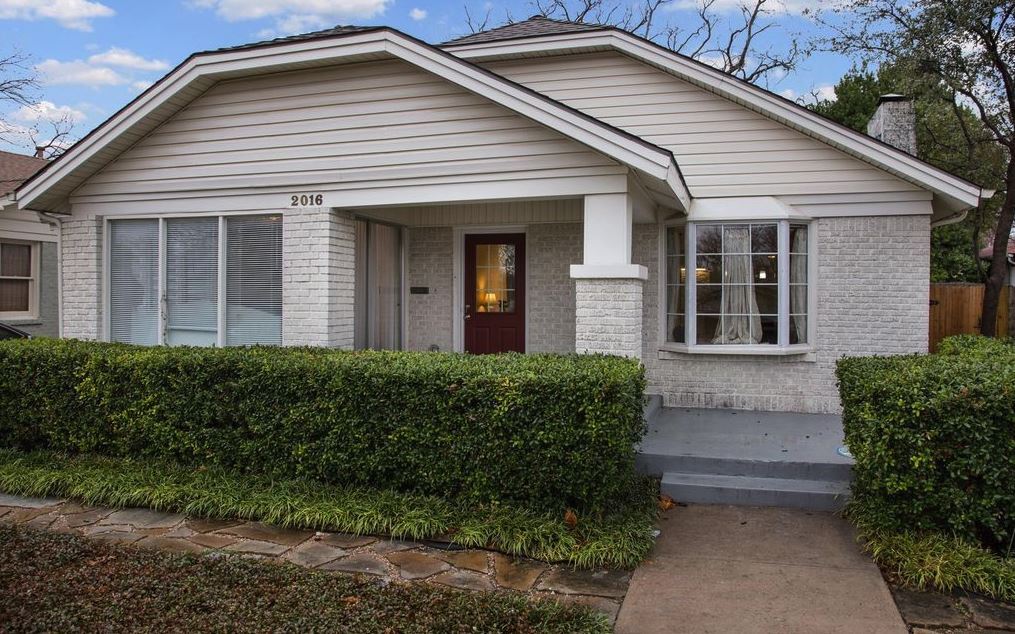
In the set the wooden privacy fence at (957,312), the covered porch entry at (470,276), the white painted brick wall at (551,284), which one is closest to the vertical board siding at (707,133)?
the covered porch entry at (470,276)

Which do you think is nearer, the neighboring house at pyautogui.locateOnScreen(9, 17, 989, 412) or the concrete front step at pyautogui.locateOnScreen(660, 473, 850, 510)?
the concrete front step at pyautogui.locateOnScreen(660, 473, 850, 510)

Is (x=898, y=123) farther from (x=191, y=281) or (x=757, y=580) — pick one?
(x=191, y=281)

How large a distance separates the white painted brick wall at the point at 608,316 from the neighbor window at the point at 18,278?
1288 centimetres

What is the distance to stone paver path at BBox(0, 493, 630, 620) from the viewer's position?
4285mm

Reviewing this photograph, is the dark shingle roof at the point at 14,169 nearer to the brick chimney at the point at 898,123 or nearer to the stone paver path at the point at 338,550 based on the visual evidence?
the stone paver path at the point at 338,550

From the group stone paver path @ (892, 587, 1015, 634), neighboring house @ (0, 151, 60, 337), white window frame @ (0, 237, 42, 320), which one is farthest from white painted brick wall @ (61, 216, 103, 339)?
stone paver path @ (892, 587, 1015, 634)

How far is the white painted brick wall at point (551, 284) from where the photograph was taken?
947 centimetres

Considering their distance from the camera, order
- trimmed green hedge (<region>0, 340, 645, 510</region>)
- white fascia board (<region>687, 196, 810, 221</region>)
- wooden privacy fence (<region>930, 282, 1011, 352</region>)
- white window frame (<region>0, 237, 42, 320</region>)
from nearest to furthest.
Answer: trimmed green hedge (<region>0, 340, 645, 510</region>) < white fascia board (<region>687, 196, 810, 221</region>) < wooden privacy fence (<region>930, 282, 1011, 352</region>) < white window frame (<region>0, 237, 42, 320</region>)

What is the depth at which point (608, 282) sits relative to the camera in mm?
6754

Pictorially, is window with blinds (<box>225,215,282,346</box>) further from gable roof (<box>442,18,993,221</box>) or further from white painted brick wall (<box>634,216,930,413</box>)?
white painted brick wall (<box>634,216,930,413</box>)

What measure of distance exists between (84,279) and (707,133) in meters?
7.68

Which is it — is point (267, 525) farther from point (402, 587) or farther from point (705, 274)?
point (705, 274)

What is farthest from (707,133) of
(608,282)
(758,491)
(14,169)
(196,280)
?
(14,169)

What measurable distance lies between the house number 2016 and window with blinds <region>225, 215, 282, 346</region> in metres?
0.28
